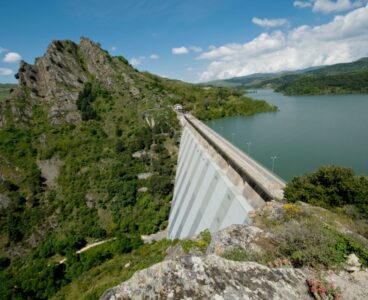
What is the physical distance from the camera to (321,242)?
546cm

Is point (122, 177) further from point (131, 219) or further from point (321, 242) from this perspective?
point (321, 242)

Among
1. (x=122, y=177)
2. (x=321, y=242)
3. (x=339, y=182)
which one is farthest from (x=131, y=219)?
(x=321, y=242)

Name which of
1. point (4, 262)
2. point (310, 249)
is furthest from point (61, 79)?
point (310, 249)

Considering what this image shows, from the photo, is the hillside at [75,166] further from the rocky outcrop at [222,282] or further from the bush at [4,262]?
the rocky outcrop at [222,282]

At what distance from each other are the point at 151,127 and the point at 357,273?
155 ft

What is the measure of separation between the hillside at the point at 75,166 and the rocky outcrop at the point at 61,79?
0.23m

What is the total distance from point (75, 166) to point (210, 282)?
45784 mm

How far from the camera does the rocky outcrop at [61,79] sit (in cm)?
5578

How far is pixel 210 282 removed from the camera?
12.8ft

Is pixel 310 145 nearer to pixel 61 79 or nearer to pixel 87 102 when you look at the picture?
pixel 87 102

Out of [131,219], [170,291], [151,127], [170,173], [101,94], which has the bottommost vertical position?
[131,219]

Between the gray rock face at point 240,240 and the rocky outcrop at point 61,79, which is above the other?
the rocky outcrop at point 61,79

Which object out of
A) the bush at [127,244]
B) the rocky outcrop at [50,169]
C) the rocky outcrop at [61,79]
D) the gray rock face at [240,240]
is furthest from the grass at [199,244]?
the rocky outcrop at [61,79]

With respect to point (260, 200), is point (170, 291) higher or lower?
higher
